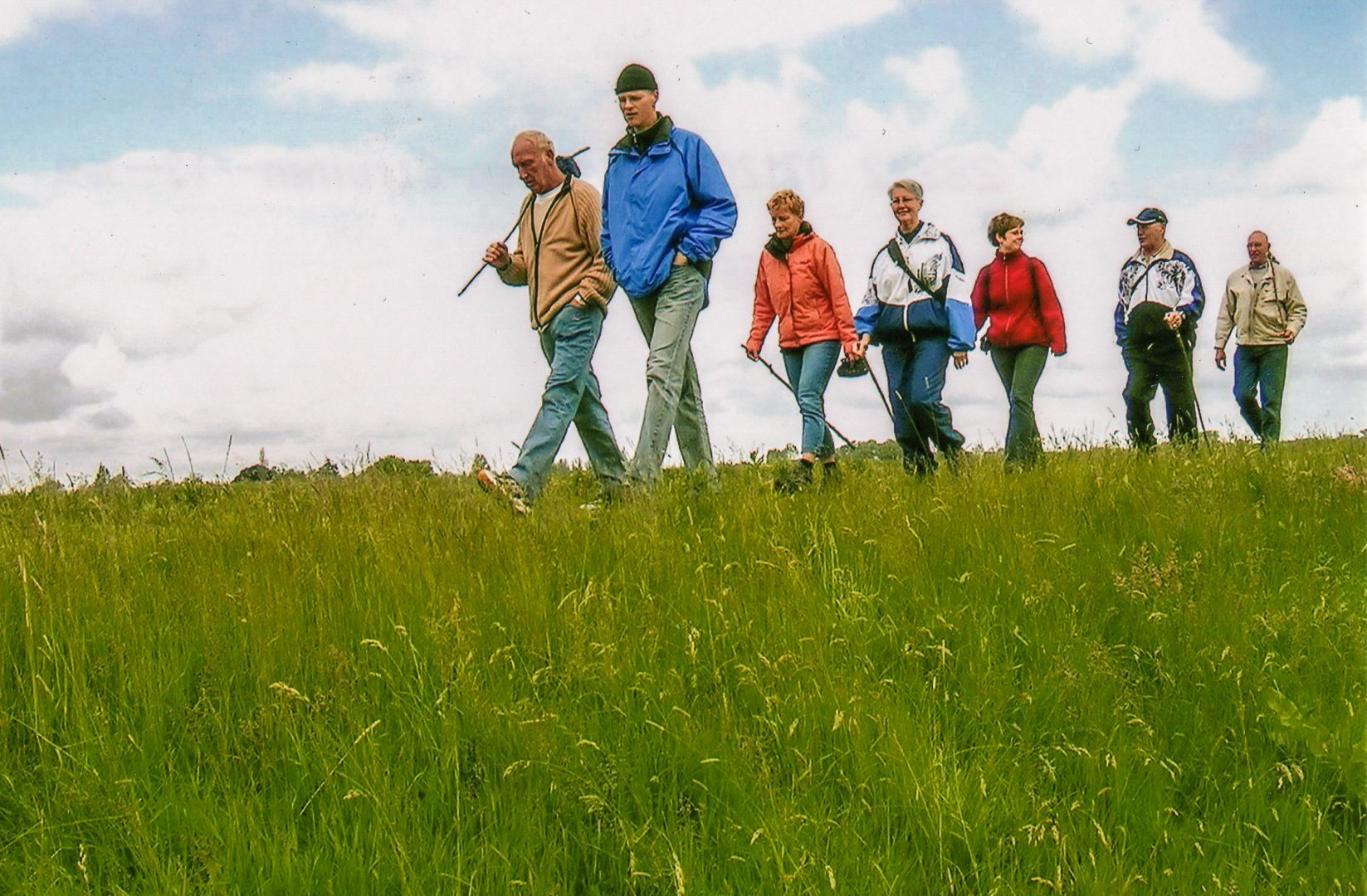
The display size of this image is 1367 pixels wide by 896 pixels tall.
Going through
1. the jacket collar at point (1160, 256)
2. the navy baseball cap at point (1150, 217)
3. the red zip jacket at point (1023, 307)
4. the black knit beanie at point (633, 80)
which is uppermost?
the black knit beanie at point (633, 80)

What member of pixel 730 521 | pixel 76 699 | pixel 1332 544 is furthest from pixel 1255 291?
pixel 76 699

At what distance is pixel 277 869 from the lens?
2.95m

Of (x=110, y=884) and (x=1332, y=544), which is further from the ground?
(x=1332, y=544)

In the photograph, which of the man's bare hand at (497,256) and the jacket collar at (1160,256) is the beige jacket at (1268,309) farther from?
the man's bare hand at (497,256)

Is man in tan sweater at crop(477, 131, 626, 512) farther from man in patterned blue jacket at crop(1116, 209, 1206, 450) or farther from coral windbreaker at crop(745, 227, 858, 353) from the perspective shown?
man in patterned blue jacket at crop(1116, 209, 1206, 450)

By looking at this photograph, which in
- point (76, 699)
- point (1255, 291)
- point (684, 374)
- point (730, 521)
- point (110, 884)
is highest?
point (1255, 291)

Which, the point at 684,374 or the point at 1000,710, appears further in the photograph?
the point at 684,374

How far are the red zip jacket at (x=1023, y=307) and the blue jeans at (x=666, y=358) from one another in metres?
2.91

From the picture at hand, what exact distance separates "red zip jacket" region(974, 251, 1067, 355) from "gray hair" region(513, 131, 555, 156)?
377 cm

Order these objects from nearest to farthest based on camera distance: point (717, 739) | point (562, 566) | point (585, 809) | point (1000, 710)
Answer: point (585, 809) → point (717, 739) → point (1000, 710) → point (562, 566)

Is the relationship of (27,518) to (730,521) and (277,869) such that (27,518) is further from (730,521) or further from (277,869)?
(277,869)

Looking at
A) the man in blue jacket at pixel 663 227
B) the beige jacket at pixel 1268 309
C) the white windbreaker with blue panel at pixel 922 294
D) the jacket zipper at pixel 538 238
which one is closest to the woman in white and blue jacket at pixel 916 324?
the white windbreaker with blue panel at pixel 922 294

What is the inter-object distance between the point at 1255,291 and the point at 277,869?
12004mm

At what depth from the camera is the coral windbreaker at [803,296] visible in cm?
909
